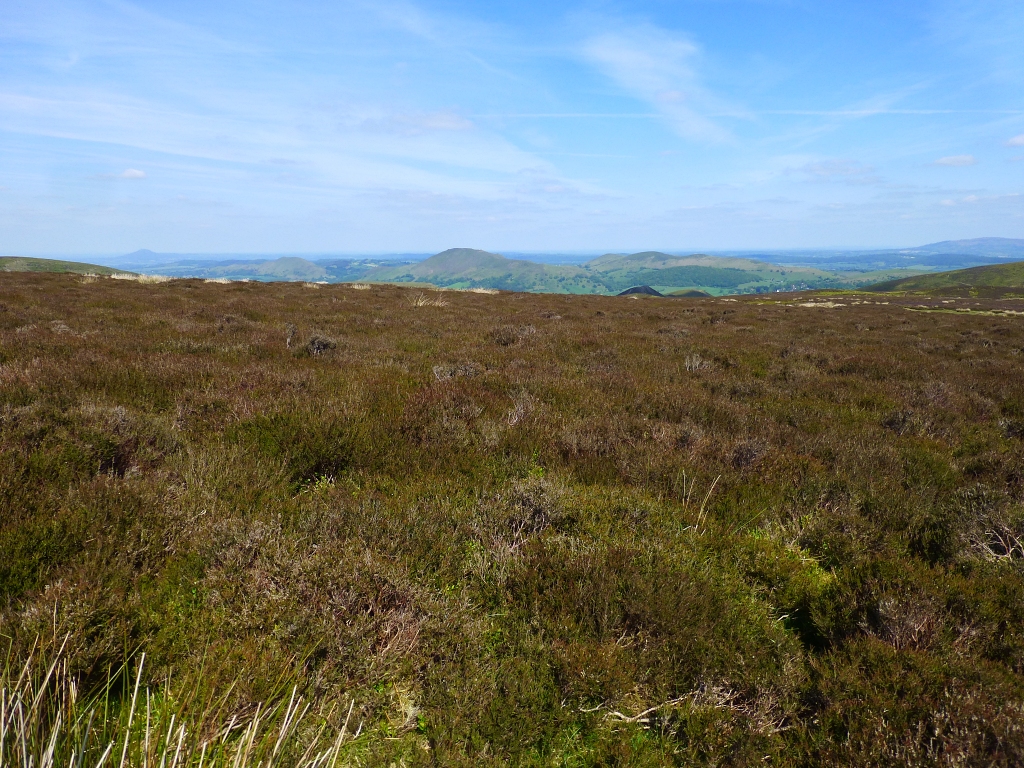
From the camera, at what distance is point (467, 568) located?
3.12 m

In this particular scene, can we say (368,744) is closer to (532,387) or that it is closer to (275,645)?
(275,645)

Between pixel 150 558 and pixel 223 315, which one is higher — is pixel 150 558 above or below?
below

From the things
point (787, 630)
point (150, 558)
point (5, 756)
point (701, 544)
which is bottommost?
point (787, 630)

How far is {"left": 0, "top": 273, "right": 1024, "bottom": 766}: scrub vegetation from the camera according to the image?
2070 millimetres

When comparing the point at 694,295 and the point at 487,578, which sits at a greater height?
the point at 694,295

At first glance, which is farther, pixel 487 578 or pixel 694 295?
pixel 694 295

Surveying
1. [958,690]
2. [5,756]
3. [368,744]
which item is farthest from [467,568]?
[958,690]

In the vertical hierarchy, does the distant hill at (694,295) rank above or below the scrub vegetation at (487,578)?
above

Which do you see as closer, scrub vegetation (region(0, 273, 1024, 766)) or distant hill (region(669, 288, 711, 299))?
scrub vegetation (region(0, 273, 1024, 766))

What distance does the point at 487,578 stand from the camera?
122 inches

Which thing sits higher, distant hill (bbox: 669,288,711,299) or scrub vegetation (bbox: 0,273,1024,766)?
distant hill (bbox: 669,288,711,299)

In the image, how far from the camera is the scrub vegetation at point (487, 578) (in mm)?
2070

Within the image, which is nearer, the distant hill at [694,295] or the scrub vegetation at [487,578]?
the scrub vegetation at [487,578]

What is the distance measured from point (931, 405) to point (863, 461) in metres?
3.88
